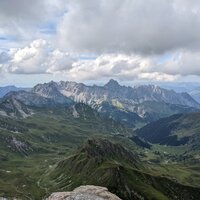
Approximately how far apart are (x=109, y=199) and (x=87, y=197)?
30.8ft

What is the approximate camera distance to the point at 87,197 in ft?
324

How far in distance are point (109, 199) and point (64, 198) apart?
A: 489 inches

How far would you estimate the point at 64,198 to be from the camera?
105 m

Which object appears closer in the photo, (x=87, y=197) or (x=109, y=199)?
(x=87, y=197)

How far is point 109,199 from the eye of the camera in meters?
106

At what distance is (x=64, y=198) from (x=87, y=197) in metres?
9.13
